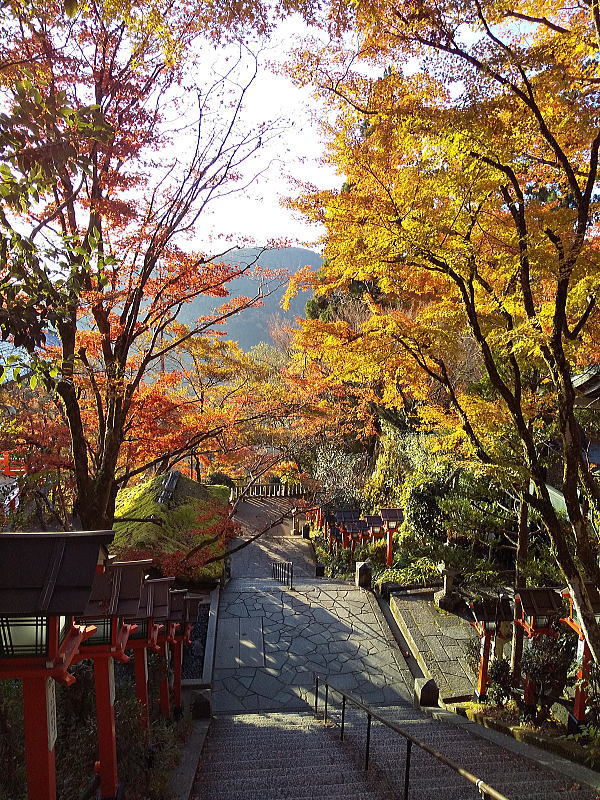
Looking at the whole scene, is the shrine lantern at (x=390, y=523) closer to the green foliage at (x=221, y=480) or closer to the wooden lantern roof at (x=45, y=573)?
the wooden lantern roof at (x=45, y=573)

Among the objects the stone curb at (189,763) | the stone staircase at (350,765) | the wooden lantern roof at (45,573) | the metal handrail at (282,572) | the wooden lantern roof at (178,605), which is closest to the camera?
the wooden lantern roof at (45,573)

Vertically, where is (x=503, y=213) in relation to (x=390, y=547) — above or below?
above

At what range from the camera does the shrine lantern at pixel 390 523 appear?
14875mm

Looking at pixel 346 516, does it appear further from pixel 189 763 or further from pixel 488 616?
pixel 189 763

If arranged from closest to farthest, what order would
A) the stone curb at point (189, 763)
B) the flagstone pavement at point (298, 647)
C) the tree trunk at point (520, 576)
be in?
the stone curb at point (189, 763) < the tree trunk at point (520, 576) < the flagstone pavement at point (298, 647)

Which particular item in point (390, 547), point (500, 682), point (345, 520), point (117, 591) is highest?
point (117, 591)

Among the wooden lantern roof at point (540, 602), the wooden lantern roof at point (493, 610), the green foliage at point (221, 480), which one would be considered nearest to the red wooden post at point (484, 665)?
the wooden lantern roof at point (493, 610)

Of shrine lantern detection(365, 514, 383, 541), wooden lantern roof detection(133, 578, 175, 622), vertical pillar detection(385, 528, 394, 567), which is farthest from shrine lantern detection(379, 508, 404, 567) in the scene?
wooden lantern roof detection(133, 578, 175, 622)

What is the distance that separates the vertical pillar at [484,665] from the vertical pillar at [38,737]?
23.2 feet

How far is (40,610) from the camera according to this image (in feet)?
11.8

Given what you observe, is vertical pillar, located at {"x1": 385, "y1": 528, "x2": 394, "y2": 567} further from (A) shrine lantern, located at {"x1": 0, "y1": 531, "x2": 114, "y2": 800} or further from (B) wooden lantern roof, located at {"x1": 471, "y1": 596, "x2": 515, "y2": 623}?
(A) shrine lantern, located at {"x1": 0, "y1": 531, "x2": 114, "y2": 800}

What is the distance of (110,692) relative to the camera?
17.0ft

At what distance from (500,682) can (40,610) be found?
811 centimetres

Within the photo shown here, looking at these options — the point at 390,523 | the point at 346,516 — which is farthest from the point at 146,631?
the point at 346,516
